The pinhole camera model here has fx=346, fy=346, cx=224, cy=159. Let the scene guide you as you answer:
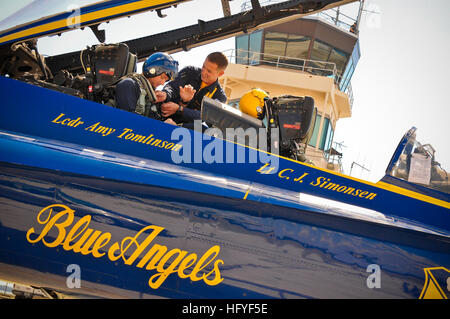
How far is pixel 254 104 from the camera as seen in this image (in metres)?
2.76

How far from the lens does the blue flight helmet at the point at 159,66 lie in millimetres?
2707

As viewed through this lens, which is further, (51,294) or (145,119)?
(51,294)

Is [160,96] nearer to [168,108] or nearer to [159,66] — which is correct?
[168,108]

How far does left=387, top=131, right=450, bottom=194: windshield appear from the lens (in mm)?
2221

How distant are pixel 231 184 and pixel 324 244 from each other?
22.4 inches

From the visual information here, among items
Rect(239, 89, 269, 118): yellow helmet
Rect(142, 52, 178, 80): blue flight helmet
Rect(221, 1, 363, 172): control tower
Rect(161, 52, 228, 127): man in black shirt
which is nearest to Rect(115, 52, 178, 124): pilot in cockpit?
Rect(142, 52, 178, 80): blue flight helmet

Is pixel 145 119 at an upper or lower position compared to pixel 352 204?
upper

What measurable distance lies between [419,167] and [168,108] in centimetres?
186

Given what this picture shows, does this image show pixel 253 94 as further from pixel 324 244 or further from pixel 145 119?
pixel 324 244

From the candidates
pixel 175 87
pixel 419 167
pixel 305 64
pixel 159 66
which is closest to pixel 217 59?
pixel 175 87

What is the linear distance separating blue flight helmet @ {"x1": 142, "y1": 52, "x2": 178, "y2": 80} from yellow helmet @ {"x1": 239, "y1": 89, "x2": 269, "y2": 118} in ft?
2.07

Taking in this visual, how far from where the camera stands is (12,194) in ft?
5.76
